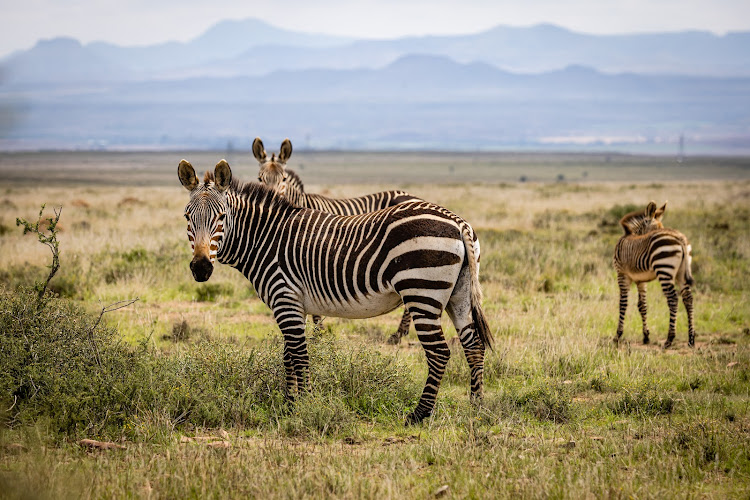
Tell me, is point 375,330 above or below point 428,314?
below

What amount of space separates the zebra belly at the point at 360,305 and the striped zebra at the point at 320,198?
2561mm

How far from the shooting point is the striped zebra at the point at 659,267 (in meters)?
11.2

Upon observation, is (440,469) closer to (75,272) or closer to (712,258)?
(75,272)

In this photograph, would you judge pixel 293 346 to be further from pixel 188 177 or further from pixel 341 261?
pixel 188 177

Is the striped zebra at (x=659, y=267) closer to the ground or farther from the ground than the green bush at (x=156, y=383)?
farther from the ground

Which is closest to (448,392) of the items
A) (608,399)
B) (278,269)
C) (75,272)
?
(608,399)

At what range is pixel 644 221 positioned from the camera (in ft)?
42.7

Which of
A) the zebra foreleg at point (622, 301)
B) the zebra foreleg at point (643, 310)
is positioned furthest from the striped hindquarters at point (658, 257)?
the zebra foreleg at point (643, 310)

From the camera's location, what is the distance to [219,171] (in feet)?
25.0

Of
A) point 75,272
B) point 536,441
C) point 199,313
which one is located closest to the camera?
point 536,441

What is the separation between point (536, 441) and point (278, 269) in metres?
3.05

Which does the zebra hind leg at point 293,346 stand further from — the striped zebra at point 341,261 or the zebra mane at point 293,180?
the zebra mane at point 293,180

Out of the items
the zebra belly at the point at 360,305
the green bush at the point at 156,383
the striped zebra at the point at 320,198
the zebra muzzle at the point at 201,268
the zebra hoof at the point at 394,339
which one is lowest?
the zebra hoof at the point at 394,339

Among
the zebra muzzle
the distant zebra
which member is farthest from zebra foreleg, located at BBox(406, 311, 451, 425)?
the distant zebra
